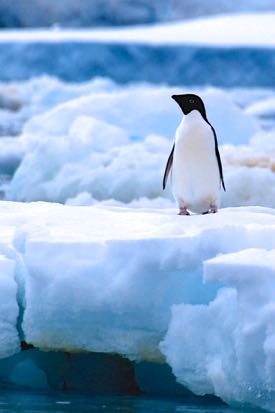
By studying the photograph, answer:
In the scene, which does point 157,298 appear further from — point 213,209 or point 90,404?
point 213,209

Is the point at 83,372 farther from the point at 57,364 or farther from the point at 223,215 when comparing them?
the point at 223,215

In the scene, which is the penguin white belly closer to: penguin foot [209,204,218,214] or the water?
penguin foot [209,204,218,214]

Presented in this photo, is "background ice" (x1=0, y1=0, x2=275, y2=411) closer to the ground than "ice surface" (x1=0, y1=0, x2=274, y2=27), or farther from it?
closer to the ground

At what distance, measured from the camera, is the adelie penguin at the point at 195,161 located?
314 cm

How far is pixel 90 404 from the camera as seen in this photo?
7.96 ft

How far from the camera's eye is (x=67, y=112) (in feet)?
29.1

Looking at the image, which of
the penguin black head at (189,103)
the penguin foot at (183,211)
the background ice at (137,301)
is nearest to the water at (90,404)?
the background ice at (137,301)

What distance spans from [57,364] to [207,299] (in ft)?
1.41

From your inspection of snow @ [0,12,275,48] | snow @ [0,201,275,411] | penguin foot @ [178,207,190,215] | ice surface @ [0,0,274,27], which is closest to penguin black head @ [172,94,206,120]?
penguin foot @ [178,207,190,215]

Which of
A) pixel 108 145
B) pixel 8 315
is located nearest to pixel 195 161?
pixel 8 315

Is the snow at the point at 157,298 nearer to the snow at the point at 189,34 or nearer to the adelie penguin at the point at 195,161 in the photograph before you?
the adelie penguin at the point at 195,161

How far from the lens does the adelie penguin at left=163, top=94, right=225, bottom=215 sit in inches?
124

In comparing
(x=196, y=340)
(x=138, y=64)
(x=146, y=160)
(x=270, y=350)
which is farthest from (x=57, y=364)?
(x=138, y=64)

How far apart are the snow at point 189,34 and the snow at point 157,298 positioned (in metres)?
12.1
